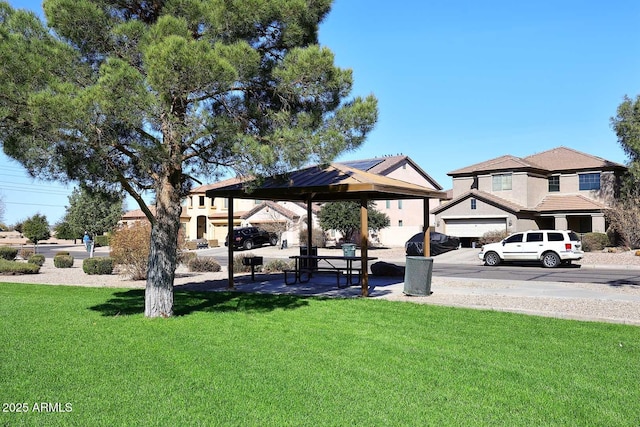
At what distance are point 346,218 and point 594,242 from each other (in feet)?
55.7

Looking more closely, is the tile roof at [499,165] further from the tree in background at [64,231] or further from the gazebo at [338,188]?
the tree in background at [64,231]

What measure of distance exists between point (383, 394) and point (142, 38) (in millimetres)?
7026

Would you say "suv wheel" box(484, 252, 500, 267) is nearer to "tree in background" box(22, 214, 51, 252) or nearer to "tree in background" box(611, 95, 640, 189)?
"tree in background" box(611, 95, 640, 189)

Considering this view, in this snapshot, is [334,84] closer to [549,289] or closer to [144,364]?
[144,364]

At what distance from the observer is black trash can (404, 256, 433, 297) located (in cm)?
1352

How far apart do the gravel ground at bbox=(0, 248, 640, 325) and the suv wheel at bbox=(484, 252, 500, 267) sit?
828 centimetres

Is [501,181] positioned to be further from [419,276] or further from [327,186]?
[327,186]

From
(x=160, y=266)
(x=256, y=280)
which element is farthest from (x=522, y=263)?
(x=160, y=266)

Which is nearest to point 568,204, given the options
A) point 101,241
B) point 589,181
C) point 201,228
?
point 589,181

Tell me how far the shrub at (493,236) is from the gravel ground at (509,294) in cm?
1752

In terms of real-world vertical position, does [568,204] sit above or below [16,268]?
above

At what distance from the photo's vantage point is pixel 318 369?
6520 mm

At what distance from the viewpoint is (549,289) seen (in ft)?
49.1

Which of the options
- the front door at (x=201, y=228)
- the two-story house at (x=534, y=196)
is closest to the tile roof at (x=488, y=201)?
the two-story house at (x=534, y=196)
